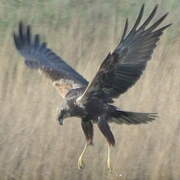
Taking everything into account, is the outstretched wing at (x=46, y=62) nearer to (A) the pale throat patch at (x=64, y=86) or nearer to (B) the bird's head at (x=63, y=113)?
(A) the pale throat patch at (x=64, y=86)

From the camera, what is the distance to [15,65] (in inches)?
562

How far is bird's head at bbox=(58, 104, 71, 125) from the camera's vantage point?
12.4 m

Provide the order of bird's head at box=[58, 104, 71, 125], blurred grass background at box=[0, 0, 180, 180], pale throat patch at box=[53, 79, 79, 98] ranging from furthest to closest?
blurred grass background at box=[0, 0, 180, 180], pale throat patch at box=[53, 79, 79, 98], bird's head at box=[58, 104, 71, 125]

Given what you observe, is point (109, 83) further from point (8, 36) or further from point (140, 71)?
point (8, 36)

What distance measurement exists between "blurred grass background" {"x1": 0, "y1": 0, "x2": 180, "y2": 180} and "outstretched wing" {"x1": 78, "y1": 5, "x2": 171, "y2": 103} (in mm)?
1254

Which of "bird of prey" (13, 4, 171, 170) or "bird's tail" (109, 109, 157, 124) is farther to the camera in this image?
"bird's tail" (109, 109, 157, 124)

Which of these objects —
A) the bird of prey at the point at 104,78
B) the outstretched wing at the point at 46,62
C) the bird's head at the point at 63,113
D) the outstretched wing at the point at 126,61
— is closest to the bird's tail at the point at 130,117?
the bird of prey at the point at 104,78

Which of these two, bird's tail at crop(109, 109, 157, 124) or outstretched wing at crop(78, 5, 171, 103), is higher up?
outstretched wing at crop(78, 5, 171, 103)

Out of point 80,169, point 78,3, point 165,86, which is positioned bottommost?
point 80,169

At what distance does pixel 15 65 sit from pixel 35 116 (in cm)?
87

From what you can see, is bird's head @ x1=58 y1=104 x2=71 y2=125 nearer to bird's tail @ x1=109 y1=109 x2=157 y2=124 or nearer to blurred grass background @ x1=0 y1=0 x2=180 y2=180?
bird's tail @ x1=109 y1=109 x2=157 y2=124

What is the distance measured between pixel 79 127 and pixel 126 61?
1.72 metres

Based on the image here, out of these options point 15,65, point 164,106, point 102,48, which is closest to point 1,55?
point 15,65

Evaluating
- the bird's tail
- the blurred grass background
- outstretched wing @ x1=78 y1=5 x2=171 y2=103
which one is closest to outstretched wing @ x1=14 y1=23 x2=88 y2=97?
the blurred grass background
